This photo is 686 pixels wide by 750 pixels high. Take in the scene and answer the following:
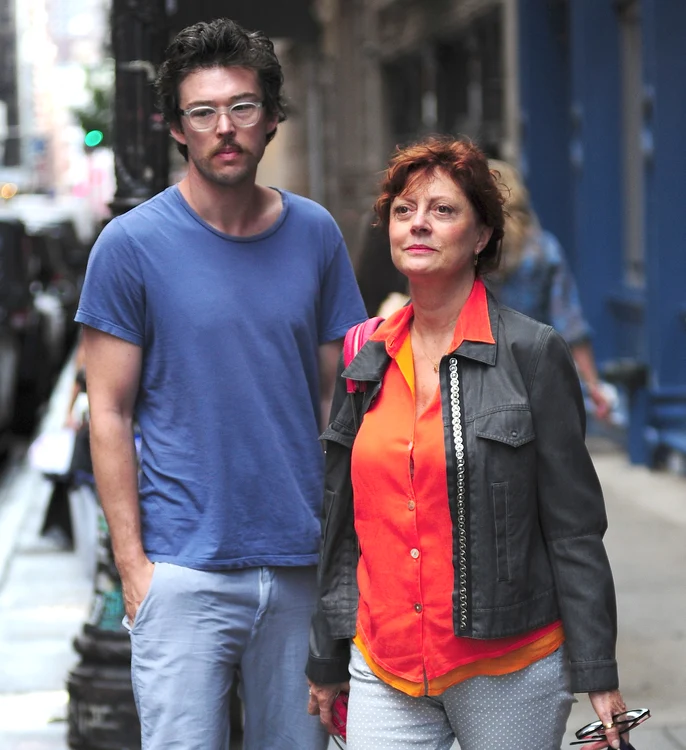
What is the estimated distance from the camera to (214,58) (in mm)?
3297

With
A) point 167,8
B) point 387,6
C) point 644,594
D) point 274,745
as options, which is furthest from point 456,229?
point 387,6

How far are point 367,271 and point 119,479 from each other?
6.40 ft

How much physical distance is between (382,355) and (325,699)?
2.52ft

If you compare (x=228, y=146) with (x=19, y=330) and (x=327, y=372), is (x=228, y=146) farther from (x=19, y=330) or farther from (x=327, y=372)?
(x=19, y=330)

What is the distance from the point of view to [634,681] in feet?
18.7

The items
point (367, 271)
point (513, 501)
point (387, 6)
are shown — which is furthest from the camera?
point (387, 6)

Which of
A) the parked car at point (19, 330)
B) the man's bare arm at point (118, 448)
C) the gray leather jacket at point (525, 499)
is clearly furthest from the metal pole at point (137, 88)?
the parked car at point (19, 330)

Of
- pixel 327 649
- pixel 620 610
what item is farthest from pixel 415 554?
pixel 620 610

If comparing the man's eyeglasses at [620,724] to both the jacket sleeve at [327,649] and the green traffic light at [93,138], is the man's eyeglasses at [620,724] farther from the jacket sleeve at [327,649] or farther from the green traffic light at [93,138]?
the green traffic light at [93,138]

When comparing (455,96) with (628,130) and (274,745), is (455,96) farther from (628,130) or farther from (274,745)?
(274,745)

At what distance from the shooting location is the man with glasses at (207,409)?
3.29m

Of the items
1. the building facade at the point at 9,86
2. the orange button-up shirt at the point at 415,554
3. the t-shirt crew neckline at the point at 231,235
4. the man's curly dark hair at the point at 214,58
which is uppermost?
the man's curly dark hair at the point at 214,58

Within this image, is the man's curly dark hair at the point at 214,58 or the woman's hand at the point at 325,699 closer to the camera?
the woman's hand at the point at 325,699

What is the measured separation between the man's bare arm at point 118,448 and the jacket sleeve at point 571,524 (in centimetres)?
97
